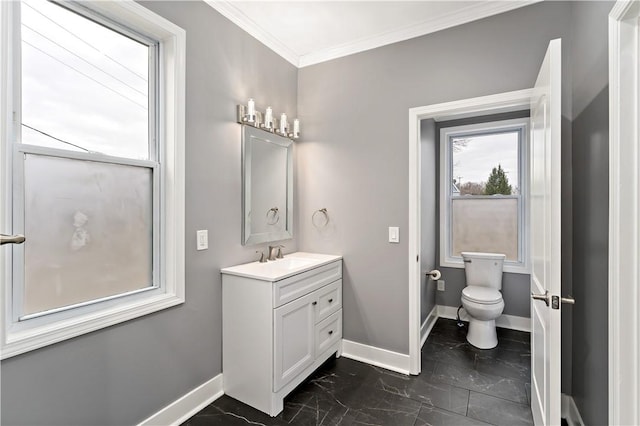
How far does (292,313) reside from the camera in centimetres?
202

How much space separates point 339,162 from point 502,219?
2.04 m

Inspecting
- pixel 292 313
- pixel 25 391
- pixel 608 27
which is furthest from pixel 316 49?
pixel 25 391

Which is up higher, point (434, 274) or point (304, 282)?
point (304, 282)

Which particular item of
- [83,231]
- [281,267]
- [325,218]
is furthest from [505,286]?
[83,231]

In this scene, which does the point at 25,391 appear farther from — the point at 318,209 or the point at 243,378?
the point at 318,209

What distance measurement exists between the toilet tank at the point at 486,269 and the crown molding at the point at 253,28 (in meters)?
2.64

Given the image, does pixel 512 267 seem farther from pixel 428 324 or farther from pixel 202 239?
pixel 202 239

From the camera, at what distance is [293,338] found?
203cm

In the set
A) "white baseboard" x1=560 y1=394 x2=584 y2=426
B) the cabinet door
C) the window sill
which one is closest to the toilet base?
the window sill

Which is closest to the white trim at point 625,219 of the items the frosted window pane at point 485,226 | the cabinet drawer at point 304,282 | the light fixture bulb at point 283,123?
the cabinet drawer at point 304,282

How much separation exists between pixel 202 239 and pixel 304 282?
29.1 inches

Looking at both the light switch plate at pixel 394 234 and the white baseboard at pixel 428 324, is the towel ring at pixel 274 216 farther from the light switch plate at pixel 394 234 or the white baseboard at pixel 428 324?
the white baseboard at pixel 428 324

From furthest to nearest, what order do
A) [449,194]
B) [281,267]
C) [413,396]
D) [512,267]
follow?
1. [449,194]
2. [512,267]
3. [281,267]
4. [413,396]

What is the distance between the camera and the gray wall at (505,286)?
3.21 meters
